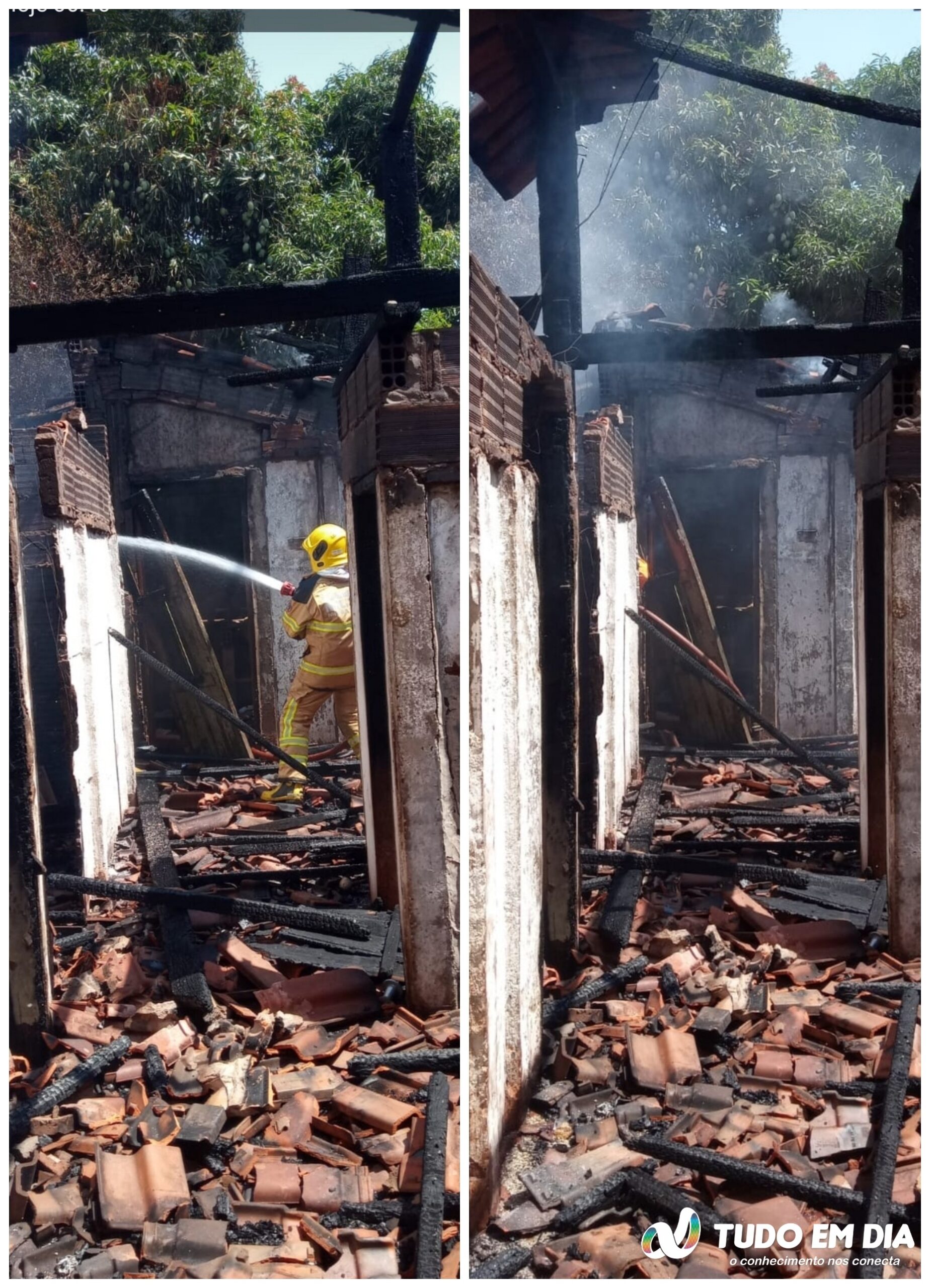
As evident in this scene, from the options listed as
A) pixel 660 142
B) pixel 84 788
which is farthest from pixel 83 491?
pixel 660 142

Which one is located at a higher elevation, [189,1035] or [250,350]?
[250,350]

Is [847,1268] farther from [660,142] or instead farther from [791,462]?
[660,142]

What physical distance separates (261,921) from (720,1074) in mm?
2628

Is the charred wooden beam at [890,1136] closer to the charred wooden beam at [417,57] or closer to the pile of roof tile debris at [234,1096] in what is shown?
the pile of roof tile debris at [234,1096]

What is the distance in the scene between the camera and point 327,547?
8477 millimetres

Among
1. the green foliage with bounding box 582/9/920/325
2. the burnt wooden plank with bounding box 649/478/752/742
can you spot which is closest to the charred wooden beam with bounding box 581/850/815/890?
the burnt wooden plank with bounding box 649/478/752/742

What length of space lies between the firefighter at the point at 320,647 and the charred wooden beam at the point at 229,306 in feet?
12.5

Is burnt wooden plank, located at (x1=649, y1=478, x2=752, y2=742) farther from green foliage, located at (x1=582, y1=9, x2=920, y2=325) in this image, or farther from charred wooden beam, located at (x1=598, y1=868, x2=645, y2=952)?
charred wooden beam, located at (x1=598, y1=868, x2=645, y2=952)

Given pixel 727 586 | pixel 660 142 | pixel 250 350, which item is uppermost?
pixel 660 142

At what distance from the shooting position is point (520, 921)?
3424 millimetres

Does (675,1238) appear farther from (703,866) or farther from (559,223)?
(559,223)

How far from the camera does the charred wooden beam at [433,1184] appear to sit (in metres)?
2.78

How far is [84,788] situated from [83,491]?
223cm

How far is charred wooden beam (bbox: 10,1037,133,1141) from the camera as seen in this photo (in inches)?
140
